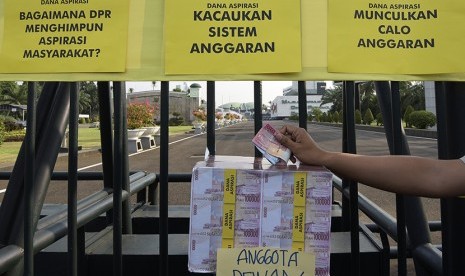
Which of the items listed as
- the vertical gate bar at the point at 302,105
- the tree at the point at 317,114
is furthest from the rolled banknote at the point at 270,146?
the tree at the point at 317,114

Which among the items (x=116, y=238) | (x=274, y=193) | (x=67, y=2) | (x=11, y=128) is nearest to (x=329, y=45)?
(x=274, y=193)

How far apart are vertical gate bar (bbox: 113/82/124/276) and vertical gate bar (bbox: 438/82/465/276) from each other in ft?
3.90

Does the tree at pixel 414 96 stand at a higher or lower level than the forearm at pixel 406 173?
higher

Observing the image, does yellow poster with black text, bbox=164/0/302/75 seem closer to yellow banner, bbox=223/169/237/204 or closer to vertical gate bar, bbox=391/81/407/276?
yellow banner, bbox=223/169/237/204

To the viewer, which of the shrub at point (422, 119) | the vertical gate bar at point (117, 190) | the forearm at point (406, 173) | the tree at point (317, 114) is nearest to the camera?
the forearm at point (406, 173)

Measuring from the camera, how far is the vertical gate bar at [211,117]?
1716 mm

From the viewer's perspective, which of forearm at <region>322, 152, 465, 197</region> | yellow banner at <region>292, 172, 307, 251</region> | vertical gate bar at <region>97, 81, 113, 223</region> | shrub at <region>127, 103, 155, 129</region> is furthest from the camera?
shrub at <region>127, 103, 155, 129</region>

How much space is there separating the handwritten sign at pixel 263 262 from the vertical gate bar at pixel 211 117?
49cm

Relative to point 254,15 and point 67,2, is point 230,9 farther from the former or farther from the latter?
point 67,2

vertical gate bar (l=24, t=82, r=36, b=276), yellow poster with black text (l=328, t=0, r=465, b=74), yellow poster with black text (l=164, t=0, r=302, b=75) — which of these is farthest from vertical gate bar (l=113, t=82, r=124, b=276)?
yellow poster with black text (l=328, t=0, r=465, b=74)

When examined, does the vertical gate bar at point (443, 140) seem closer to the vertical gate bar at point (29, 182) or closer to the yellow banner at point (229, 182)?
the yellow banner at point (229, 182)

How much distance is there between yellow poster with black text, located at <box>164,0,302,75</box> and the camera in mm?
1271

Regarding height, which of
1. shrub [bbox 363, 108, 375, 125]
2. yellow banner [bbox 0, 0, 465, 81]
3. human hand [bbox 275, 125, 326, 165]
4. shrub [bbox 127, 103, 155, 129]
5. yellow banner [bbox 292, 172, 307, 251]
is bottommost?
yellow banner [bbox 292, 172, 307, 251]

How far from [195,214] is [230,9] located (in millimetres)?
671
